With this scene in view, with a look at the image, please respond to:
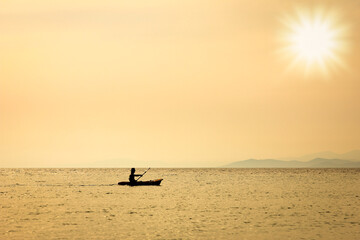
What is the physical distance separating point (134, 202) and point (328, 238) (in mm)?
28624

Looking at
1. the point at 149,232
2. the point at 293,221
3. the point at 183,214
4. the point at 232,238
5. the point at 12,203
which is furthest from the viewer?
the point at 12,203

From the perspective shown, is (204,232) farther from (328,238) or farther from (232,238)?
(328,238)

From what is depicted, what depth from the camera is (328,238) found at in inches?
1300

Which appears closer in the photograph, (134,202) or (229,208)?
(229,208)

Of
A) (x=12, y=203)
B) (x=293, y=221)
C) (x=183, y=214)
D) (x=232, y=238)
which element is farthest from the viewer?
(x=12, y=203)

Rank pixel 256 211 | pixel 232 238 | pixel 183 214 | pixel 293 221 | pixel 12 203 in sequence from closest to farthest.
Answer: pixel 232 238, pixel 293 221, pixel 183 214, pixel 256 211, pixel 12 203

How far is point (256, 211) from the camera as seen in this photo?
160 ft

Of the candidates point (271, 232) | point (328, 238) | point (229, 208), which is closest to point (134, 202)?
point (229, 208)

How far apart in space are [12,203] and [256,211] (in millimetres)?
26317

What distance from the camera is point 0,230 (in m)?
35.9

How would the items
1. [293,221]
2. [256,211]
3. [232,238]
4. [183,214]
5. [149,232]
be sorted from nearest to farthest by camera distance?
[232,238] < [149,232] < [293,221] < [183,214] < [256,211]

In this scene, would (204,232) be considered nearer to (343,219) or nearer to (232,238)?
(232,238)

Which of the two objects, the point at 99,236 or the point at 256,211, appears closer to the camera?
the point at 99,236

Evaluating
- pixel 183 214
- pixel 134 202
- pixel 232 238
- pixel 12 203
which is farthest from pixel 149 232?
pixel 12 203
